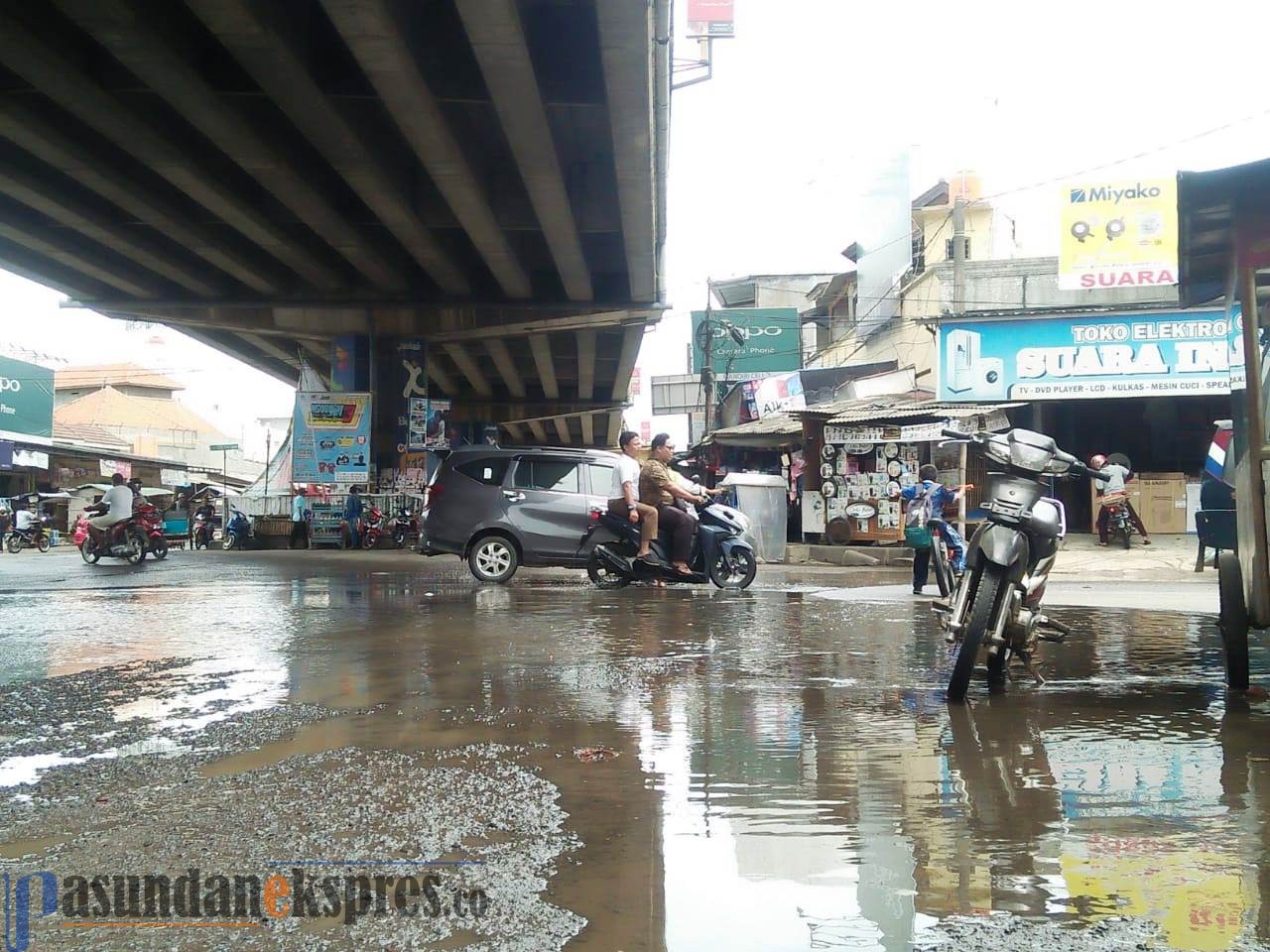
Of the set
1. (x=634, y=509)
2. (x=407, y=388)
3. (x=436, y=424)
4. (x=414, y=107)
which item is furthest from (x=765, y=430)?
(x=634, y=509)

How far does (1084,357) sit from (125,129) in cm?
1860

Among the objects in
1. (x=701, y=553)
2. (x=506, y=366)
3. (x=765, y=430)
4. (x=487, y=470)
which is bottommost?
(x=701, y=553)

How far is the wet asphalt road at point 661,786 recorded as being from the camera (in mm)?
2477

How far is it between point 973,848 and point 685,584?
9.79 metres

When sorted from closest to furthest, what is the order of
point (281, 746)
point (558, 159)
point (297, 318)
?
point (281, 746) → point (558, 159) → point (297, 318)

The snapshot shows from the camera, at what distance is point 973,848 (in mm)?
2926

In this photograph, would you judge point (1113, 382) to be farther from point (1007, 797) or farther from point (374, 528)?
point (1007, 797)

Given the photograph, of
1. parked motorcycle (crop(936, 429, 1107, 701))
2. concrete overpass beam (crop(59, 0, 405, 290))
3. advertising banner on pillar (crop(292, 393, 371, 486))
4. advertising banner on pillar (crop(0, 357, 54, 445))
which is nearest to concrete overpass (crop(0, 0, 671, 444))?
concrete overpass beam (crop(59, 0, 405, 290))

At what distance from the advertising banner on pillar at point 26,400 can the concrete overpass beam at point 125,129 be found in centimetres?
2521

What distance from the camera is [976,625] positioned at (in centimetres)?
507

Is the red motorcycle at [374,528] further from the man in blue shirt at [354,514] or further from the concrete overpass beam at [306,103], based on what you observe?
the concrete overpass beam at [306,103]

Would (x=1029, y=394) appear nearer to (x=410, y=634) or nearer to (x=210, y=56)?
(x=210, y=56)

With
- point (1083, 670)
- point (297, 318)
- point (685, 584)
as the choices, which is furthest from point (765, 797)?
point (297, 318)

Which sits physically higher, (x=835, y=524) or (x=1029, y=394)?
(x=1029, y=394)
